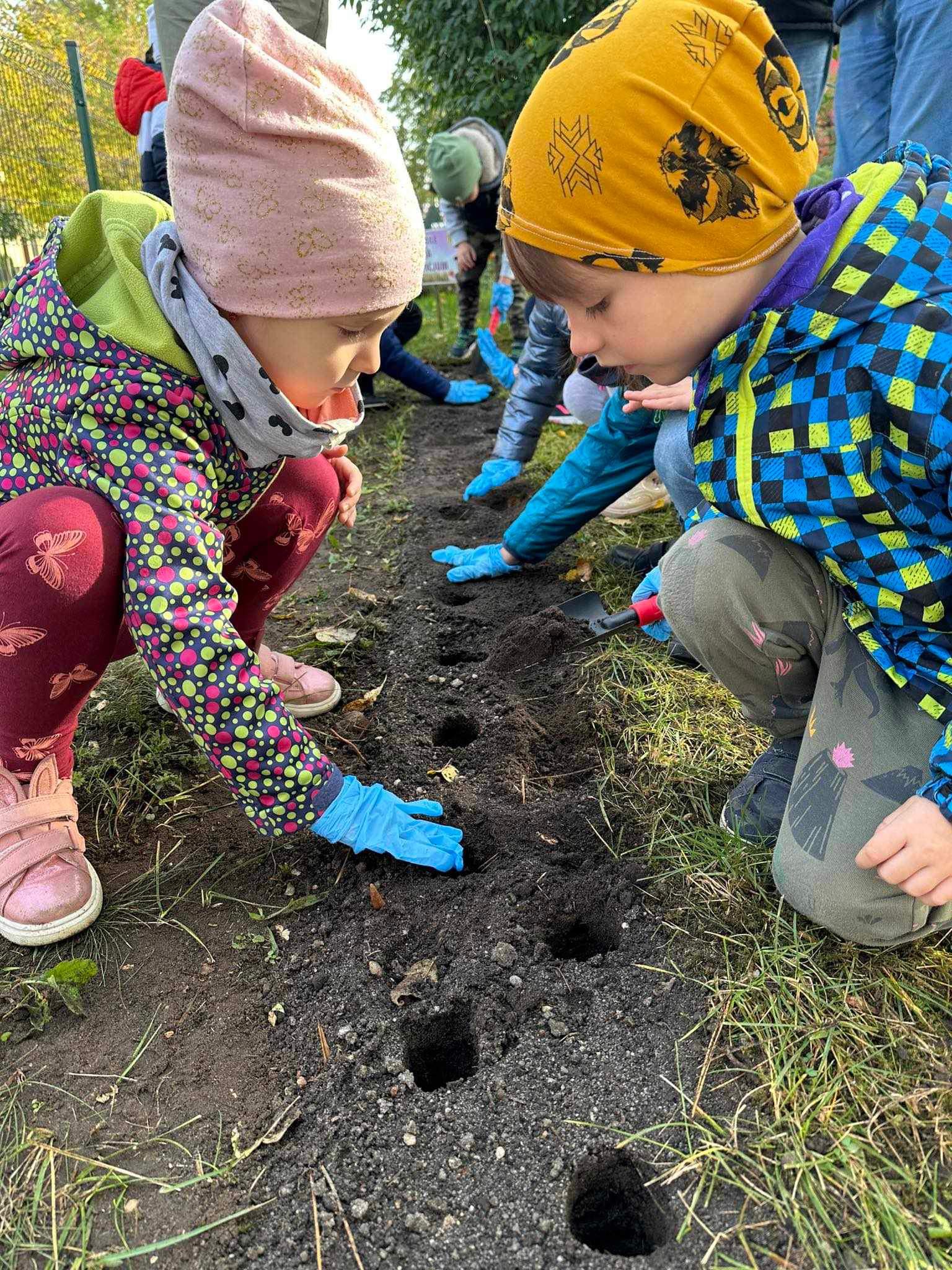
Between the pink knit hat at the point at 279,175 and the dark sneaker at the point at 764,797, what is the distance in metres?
1.12

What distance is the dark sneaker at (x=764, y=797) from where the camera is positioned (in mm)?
1627

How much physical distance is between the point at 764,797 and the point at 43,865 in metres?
1.35

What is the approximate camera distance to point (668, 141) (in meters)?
1.13

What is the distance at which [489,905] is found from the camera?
1557mm

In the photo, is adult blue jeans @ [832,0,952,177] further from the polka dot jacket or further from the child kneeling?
the polka dot jacket

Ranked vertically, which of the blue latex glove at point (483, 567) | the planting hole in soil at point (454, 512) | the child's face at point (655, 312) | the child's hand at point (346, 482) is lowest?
the planting hole in soil at point (454, 512)

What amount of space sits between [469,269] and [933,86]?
4157 millimetres

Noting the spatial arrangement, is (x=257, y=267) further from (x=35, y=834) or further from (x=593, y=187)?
(x=35, y=834)

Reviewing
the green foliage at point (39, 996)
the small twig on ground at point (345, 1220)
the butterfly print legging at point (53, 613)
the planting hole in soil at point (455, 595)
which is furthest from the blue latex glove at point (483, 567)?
the small twig on ground at point (345, 1220)

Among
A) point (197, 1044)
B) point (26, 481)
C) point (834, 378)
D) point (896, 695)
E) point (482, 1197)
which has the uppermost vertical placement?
point (834, 378)

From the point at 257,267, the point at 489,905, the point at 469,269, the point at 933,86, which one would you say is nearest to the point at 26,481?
the point at 257,267

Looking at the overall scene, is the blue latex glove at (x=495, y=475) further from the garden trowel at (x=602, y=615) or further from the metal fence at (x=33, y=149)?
the metal fence at (x=33, y=149)

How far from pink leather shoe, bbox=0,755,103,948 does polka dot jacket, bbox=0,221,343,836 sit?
0.36m

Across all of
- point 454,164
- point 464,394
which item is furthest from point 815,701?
point 454,164
